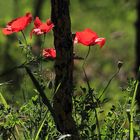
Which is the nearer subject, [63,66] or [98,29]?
[63,66]

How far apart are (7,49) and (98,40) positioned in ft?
20.7

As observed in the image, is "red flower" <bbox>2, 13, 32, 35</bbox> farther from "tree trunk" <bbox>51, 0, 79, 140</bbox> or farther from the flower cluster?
"tree trunk" <bbox>51, 0, 79, 140</bbox>

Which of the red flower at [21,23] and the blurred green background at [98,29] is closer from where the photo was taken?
the red flower at [21,23]

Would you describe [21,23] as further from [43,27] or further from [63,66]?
[63,66]

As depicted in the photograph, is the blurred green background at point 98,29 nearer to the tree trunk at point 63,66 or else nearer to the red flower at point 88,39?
the red flower at point 88,39

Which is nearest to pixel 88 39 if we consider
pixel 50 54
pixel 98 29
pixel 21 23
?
pixel 50 54

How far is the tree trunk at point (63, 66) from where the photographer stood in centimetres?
278

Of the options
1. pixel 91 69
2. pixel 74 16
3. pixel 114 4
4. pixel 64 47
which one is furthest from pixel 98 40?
pixel 74 16

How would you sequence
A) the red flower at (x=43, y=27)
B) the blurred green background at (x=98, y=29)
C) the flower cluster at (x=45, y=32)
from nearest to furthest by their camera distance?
1. the red flower at (x=43, y=27)
2. the flower cluster at (x=45, y=32)
3. the blurred green background at (x=98, y=29)

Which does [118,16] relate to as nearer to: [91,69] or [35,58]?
[91,69]

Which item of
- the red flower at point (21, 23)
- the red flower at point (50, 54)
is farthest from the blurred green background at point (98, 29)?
the red flower at point (50, 54)

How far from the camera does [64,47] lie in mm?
2781

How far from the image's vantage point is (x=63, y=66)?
2793 millimetres

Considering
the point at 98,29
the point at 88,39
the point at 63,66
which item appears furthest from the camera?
the point at 98,29
